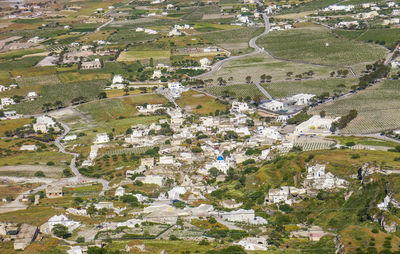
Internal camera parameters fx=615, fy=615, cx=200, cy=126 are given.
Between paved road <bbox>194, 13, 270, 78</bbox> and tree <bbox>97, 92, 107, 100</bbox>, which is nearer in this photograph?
tree <bbox>97, 92, 107, 100</bbox>

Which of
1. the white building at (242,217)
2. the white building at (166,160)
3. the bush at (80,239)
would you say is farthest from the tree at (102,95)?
the bush at (80,239)

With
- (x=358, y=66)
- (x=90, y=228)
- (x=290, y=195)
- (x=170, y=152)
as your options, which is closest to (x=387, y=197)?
(x=290, y=195)

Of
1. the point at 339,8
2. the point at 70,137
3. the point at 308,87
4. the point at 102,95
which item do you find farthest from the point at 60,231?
the point at 339,8

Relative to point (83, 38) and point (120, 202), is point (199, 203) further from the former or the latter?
point (83, 38)

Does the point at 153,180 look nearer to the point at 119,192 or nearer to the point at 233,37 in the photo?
the point at 119,192

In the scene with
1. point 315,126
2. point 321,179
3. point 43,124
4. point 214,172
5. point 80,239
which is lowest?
point 43,124

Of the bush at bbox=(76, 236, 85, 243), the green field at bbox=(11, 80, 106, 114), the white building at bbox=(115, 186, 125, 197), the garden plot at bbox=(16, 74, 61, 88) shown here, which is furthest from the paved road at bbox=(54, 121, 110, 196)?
the garden plot at bbox=(16, 74, 61, 88)

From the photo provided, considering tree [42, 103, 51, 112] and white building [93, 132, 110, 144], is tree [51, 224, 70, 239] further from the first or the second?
tree [42, 103, 51, 112]
